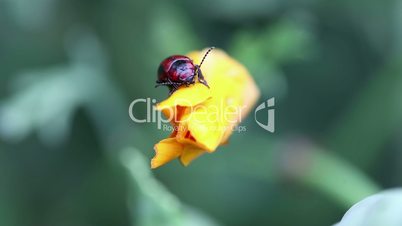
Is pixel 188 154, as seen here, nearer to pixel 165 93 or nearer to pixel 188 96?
pixel 188 96

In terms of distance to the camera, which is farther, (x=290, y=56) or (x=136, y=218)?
(x=290, y=56)

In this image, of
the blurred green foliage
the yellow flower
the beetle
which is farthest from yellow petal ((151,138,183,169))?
the blurred green foliage

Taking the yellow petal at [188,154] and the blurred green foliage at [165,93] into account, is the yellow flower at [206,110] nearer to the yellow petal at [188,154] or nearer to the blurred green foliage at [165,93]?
the yellow petal at [188,154]

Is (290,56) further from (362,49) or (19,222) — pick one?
(19,222)


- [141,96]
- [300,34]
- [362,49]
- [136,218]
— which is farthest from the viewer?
[362,49]

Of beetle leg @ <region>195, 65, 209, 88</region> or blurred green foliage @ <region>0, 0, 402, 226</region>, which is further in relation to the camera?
blurred green foliage @ <region>0, 0, 402, 226</region>

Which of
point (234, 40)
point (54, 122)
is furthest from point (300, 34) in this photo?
point (54, 122)

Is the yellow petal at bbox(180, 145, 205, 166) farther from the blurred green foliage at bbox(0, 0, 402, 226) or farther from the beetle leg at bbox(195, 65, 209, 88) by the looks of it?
the blurred green foliage at bbox(0, 0, 402, 226)
